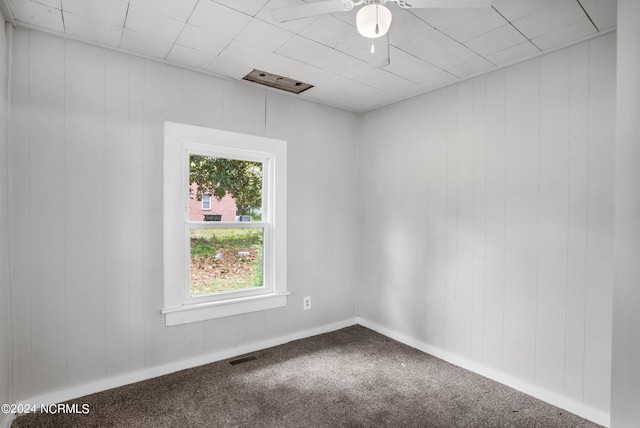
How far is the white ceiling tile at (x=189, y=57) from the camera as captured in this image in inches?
94.4

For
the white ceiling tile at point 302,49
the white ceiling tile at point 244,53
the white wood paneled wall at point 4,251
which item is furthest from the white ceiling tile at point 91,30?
the white ceiling tile at point 302,49

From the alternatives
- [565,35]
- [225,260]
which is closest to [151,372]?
[225,260]

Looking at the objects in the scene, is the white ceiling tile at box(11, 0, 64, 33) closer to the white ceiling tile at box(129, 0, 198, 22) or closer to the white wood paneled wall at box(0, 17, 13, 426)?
the white wood paneled wall at box(0, 17, 13, 426)

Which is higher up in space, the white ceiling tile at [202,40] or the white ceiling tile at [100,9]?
the white ceiling tile at [100,9]

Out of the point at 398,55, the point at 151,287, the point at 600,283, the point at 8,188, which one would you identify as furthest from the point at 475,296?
the point at 8,188

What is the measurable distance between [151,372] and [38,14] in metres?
2.43

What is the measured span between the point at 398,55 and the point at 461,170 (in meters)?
1.08

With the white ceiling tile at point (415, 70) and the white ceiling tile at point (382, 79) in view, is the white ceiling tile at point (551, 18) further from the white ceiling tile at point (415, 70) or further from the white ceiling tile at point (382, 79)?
the white ceiling tile at point (382, 79)

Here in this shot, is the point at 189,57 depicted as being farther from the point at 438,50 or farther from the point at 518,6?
the point at 518,6

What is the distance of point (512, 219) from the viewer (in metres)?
2.54

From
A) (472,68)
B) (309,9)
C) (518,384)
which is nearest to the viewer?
(309,9)

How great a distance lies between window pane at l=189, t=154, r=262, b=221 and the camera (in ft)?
9.27

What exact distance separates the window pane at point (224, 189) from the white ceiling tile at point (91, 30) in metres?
0.95

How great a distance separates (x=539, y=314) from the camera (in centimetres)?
239
